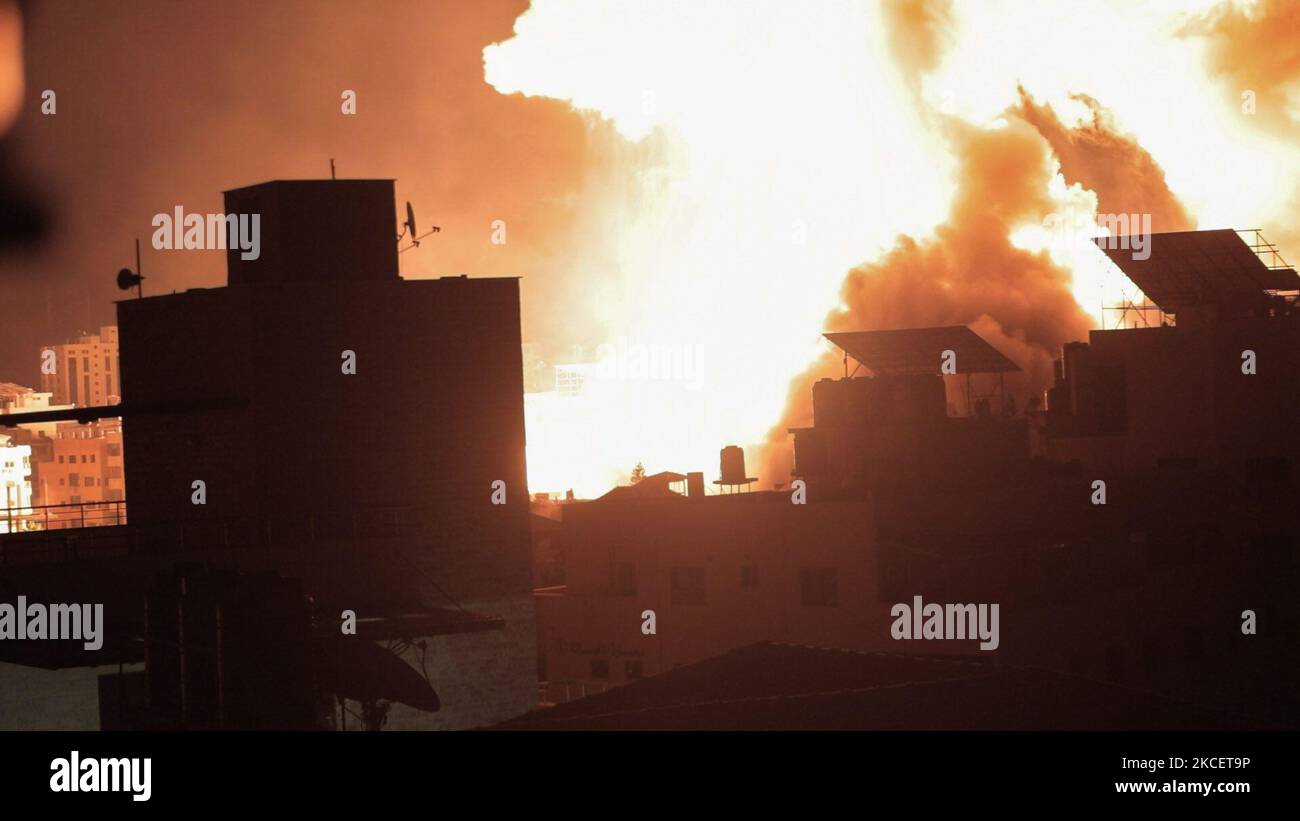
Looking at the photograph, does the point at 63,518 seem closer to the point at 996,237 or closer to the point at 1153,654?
the point at 996,237

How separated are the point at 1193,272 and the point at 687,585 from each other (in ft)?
69.8

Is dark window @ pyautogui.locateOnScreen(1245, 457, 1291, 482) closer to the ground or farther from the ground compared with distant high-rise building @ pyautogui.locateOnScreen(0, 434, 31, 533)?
closer to the ground

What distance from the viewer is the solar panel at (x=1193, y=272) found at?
63094 mm

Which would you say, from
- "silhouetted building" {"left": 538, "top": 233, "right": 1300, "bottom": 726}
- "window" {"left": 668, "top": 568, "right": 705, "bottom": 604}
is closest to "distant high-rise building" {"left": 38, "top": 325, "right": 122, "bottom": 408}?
"silhouetted building" {"left": 538, "top": 233, "right": 1300, "bottom": 726}

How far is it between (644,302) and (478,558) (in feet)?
308

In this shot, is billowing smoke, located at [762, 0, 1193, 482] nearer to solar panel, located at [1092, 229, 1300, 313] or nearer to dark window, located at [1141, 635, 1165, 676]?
solar panel, located at [1092, 229, 1300, 313]

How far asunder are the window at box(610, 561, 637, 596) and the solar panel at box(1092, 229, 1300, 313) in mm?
19477

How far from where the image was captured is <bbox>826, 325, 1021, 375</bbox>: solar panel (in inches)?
2544

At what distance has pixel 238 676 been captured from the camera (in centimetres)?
2245

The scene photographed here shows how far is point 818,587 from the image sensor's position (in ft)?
169

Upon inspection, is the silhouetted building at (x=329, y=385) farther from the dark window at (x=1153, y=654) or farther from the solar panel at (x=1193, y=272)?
the solar panel at (x=1193, y=272)

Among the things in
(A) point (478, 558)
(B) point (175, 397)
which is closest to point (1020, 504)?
(A) point (478, 558)

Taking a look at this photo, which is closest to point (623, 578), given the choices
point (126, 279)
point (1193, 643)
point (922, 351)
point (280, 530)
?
point (922, 351)
